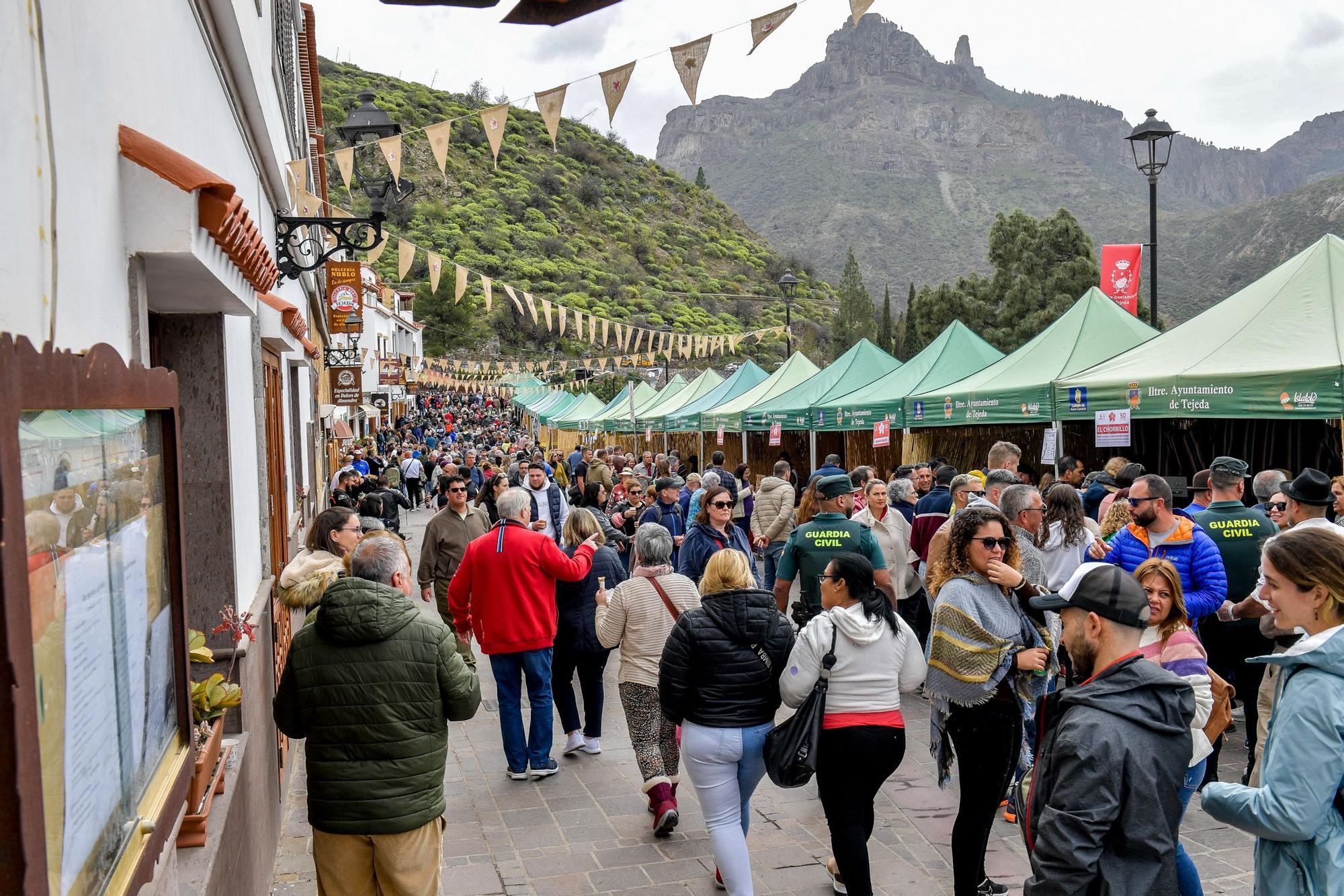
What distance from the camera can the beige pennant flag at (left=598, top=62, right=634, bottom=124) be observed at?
934 centimetres

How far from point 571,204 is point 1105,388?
86428 mm

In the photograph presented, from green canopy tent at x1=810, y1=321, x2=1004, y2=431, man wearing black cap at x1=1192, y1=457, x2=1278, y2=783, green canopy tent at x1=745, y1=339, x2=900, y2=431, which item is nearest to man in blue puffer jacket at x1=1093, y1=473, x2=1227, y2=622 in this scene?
man wearing black cap at x1=1192, y1=457, x2=1278, y2=783

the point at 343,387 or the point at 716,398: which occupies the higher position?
the point at 343,387

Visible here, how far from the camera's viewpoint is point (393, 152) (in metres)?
10.3

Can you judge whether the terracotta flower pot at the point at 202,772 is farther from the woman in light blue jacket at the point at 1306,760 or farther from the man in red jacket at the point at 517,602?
the man in red jacket at the point at 517,602

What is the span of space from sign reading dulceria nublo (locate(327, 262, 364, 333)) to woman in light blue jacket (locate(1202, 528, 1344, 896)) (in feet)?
44.7

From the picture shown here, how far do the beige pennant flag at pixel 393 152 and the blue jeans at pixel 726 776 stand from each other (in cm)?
662

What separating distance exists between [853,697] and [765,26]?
6.15m

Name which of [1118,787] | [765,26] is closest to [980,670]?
[1118,787]

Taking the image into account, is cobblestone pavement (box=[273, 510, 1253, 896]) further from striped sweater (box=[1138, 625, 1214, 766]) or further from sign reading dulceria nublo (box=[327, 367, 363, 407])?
sign reading dulceria nublo (box=[327, 367, 363, 407])

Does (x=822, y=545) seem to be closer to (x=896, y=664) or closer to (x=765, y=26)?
(x=896, y=664)

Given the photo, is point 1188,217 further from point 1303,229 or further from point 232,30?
point 232,30

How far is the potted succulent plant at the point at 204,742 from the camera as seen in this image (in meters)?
3.13

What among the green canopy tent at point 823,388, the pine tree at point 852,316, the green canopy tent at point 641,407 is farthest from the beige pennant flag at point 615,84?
the pine tree at point 852,316
